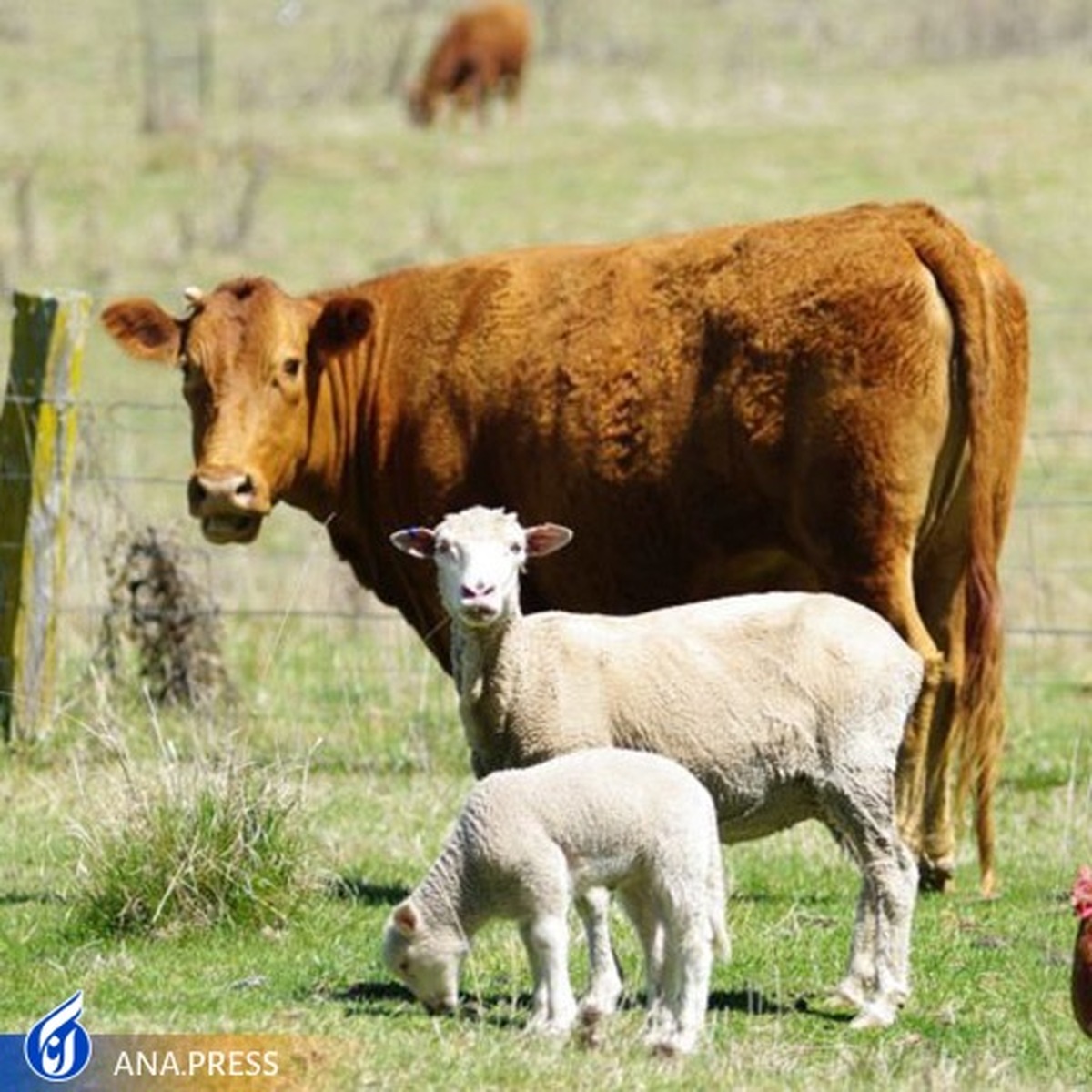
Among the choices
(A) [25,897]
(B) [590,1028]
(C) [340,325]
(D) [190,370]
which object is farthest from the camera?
(C) [340,325]

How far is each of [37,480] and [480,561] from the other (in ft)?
15.7

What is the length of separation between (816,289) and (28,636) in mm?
3866

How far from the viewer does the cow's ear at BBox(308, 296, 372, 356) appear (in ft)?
33.3

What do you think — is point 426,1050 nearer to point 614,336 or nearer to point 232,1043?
point 232,1043

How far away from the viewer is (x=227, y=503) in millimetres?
9648

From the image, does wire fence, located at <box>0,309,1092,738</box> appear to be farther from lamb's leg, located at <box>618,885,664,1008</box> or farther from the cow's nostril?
lamb's leg, located at <box>618,885,664,1008</box>

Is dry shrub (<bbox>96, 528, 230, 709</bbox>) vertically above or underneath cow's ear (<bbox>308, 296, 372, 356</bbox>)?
underneath

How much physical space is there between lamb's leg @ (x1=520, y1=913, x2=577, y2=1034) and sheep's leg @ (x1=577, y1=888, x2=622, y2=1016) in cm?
12

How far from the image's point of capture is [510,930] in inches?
333

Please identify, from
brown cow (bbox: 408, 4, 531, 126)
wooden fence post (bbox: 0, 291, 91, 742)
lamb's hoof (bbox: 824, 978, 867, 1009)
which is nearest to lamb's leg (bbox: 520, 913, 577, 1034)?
lamb's hoof (bbox: 824, 978, 867, 1009)

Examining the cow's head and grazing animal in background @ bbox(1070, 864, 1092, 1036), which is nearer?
grazing animal in background @ bbox(1070, 864, 1092, 1036)

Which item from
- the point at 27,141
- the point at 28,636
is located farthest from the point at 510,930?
the point at 27,141

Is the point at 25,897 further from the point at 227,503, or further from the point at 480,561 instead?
the point at 480,561

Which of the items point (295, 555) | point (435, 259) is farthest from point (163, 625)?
point (435, 259)
